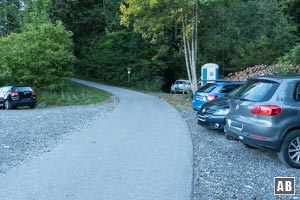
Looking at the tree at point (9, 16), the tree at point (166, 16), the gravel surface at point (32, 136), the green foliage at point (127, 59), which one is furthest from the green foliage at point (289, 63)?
the tree at point (9, 16)

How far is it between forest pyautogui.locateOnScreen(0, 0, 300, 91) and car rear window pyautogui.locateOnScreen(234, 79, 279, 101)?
1180 centimetres

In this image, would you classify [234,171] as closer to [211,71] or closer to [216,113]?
[216,113]

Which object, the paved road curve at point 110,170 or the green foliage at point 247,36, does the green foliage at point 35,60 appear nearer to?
the green foliage at point 247,36

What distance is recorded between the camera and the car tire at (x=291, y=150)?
672 centimetres

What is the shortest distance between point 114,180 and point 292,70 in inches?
612

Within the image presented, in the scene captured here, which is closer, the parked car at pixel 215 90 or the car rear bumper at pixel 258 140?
the car rear bumper at pixel 258 140

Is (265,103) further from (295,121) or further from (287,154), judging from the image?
(287,154)

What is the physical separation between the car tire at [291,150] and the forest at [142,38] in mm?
12946

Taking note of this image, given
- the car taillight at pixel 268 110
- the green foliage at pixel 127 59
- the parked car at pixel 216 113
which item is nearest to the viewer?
the car taillight at pixel 268 110

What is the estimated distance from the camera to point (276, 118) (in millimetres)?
6648

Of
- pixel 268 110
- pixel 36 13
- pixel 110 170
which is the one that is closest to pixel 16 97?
pixel 36 13

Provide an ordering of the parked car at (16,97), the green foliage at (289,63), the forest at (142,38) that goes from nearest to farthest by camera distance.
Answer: the green foliage at (289,63)
the parked car at (16,97)
the forest at (142,38)

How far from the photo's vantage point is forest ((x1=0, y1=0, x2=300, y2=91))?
22672 millimetres

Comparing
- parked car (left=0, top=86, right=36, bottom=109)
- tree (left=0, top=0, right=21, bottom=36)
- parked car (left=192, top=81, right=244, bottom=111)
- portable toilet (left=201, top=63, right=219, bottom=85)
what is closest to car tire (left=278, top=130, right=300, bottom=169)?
parked car (left=192, top=81, right=244, bottom=111)
